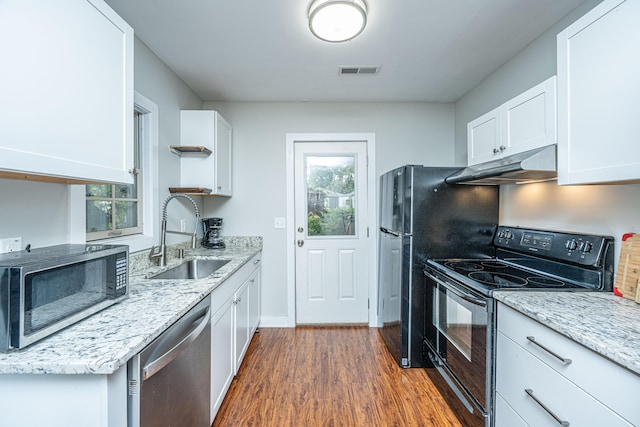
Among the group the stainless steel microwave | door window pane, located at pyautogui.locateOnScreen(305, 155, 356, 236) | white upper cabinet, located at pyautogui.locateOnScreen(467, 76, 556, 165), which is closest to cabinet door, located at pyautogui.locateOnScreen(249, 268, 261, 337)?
door window pane, located at pyautogui.locateOnScreen(305, 155, 356, 236)

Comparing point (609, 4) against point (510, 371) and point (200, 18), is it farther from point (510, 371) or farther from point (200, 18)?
point (200, 18)

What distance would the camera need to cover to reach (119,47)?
1.23m

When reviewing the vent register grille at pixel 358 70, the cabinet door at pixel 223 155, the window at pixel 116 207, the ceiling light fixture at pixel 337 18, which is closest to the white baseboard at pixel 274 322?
the cabinet door at pixel 223 155

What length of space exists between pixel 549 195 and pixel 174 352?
7.45 feet

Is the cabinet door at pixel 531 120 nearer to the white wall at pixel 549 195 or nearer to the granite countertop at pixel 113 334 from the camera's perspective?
the white wall at pixel 549 195

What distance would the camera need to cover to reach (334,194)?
3.18m

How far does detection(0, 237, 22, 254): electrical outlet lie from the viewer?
3.60ft

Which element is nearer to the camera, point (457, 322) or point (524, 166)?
point (524, 166)

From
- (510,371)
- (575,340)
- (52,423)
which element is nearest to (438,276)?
(510,371)

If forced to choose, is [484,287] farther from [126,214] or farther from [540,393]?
[126,214]

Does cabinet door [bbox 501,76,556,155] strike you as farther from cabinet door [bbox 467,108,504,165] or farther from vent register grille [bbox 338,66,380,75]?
vent register grille [bbox 338,66,380,75]

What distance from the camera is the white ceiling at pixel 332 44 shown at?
5.43ft

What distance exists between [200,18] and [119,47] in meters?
0.70

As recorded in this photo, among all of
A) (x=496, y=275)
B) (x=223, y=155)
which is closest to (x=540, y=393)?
(x=496, y=275)
